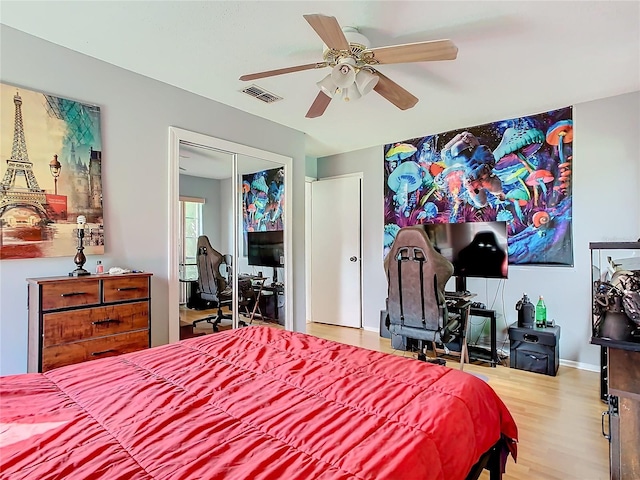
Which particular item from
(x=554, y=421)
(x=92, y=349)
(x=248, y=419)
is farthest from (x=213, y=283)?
(x=554, y=421)

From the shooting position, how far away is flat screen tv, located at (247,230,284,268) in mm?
3873

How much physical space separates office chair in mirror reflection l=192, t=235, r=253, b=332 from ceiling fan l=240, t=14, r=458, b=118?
68.1 inches

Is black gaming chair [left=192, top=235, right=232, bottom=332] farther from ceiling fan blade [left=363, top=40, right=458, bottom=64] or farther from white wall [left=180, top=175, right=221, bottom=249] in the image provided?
ceiling fan blade [left=363, top=40, right=458, bottom=64]

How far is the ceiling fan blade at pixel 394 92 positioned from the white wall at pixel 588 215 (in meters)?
2.08

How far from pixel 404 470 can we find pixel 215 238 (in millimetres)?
2995

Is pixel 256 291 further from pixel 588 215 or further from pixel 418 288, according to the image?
pixel 588 215

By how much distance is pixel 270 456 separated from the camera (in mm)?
902

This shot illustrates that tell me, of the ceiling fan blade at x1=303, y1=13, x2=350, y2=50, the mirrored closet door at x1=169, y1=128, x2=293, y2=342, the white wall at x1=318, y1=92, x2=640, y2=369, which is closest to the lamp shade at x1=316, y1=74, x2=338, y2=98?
the ceiling fan blade at x1=303, y1=13, x2=350, y2=50

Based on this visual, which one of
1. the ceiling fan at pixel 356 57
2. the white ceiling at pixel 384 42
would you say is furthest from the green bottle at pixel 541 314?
the ceiling fan at pixel 356 57

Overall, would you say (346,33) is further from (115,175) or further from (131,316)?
(131,316)

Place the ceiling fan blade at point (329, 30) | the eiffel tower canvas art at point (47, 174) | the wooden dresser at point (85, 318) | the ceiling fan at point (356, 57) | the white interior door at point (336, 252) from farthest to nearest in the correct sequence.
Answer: the white interior door at point (336, 252)
the eiffel tower canvas art at point (47, 174)
the wooden dresser at point (85, 318)
the ceiling fan at point (356, 57)
the ceiling fan blade at point (329, 30)

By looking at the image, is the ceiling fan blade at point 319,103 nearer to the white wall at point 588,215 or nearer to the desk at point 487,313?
the desk at point 487,313

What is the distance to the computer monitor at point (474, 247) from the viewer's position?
3643 millimetres

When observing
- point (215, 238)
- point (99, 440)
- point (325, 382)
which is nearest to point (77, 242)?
point (215, 238)
